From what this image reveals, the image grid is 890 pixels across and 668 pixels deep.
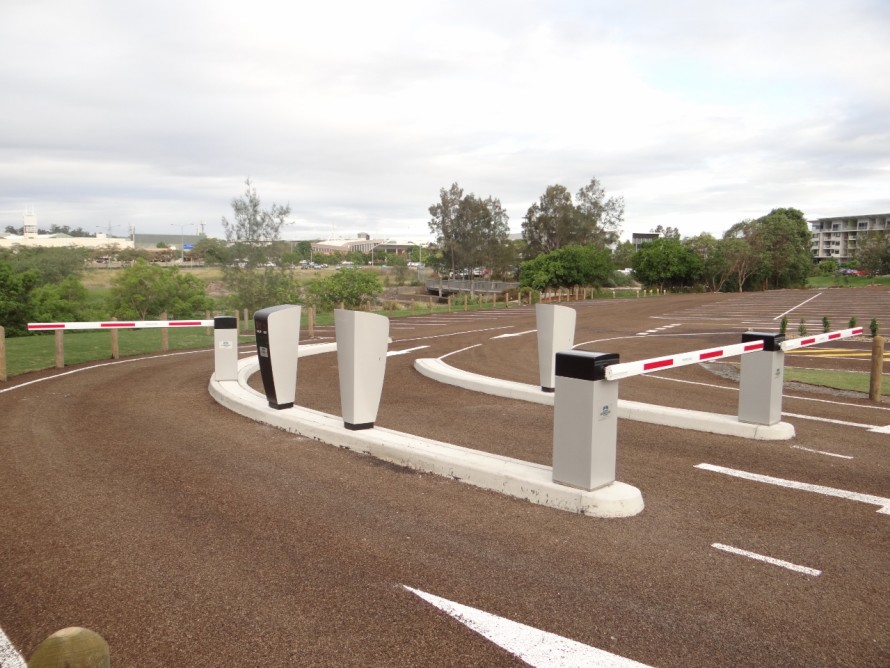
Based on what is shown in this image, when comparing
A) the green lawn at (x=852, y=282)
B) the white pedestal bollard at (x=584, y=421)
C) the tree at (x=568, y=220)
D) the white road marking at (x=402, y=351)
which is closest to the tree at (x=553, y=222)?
the tree at (x=568, y=220)

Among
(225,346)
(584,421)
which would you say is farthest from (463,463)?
(225,346)

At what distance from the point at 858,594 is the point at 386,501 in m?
3.30

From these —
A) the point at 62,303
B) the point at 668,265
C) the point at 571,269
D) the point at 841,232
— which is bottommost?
the point at 62,303

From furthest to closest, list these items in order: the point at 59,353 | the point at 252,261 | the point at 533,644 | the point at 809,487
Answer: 1. the point at 252,261
2. the point at 59,353
3. the point at 809,487
4. the point at 533,644

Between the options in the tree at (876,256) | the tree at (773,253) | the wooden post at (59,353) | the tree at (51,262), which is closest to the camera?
the wooden post at (59,353)

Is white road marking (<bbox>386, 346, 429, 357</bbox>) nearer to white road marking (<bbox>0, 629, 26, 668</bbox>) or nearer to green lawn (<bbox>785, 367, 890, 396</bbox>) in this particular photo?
A: green lawn (<bbox>785, 367, 890, 396</bbox>)

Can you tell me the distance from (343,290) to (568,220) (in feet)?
181

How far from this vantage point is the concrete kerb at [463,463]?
5.27m

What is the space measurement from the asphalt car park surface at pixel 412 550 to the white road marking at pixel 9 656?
0.06 metres

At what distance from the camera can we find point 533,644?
3400 millimetres

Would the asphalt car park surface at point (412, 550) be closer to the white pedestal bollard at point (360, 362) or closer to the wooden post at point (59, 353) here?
the white pedestal bollard at point (360, 362)

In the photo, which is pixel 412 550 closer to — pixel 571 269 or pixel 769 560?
pixel 769 560

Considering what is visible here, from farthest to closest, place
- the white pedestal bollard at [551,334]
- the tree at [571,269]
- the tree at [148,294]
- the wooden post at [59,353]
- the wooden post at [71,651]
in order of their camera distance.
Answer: the tree at [571,269], the tree at [148,294], the wooden post at [59,353], the white pedestal bollard at [551,334], the wooden post at [71,651]

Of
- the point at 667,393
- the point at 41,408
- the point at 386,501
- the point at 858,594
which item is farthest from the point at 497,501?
the point at 41,408
